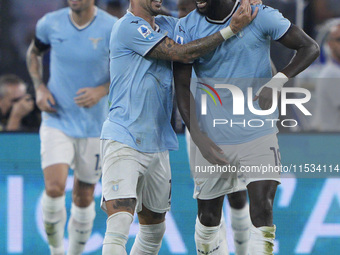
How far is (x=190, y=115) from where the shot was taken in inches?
190

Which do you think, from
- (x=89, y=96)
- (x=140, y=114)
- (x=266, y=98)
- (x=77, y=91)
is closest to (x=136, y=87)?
(x=140, y=114)

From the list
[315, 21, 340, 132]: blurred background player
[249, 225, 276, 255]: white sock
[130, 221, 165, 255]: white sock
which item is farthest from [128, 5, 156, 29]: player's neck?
[315, 21, 340, 132]: blurred background player

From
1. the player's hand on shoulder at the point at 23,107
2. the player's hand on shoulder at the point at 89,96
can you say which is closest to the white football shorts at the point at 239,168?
the player's hand on shoulder at the point at 89,96

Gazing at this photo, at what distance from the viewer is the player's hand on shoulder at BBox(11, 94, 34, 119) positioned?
21.6ft

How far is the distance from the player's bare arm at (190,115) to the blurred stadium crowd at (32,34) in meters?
1.60

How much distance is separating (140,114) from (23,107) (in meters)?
2.19

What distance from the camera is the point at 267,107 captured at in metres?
4.70

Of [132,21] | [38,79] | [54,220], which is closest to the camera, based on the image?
[132,21]

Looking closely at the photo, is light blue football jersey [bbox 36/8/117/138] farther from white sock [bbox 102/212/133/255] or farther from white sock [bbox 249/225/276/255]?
white sock [bbox 249/225/276/255]

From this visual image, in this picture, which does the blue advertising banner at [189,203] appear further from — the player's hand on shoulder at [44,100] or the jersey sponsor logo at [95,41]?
the jersey sponsor logo at [95,41]

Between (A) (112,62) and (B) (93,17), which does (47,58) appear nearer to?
(B) (93,17)

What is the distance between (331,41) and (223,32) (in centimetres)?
214

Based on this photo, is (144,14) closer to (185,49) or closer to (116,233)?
(185,49)

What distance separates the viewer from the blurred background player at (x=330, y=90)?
6500 mm
